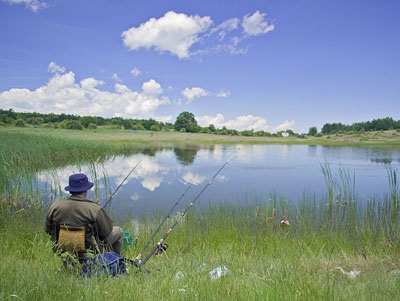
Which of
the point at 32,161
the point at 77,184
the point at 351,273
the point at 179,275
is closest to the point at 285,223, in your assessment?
the point at 351,273

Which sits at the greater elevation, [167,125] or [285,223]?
[167,125]

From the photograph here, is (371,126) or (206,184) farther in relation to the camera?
(371,126)

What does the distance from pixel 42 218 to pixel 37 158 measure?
7730mm

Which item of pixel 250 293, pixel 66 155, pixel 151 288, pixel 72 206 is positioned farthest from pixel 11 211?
pixel 66 155

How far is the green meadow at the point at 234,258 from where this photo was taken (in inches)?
92.0

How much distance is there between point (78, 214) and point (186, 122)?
7672 cm

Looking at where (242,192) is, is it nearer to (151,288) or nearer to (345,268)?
(345,268)

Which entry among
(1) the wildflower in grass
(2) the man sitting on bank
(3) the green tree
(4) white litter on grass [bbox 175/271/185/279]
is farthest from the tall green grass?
A: (3) the green tree

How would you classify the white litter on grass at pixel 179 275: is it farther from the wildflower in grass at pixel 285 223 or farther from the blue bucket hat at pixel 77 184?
the wildflower in grass at pixel 285 223

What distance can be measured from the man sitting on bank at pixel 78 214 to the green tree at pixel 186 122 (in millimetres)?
70443

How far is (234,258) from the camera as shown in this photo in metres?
3.99

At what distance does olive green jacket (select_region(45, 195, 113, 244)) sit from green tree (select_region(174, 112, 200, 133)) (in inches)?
2776

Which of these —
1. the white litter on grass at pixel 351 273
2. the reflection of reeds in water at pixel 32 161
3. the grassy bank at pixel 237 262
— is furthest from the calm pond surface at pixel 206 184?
the white litter on grass at pixel 351 273

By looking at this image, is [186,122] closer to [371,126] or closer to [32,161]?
[371,126]
